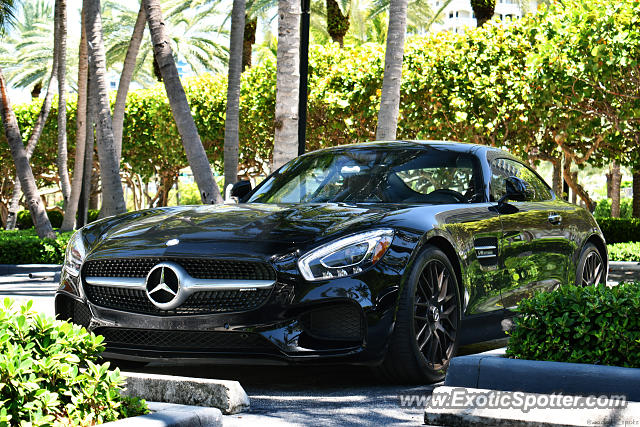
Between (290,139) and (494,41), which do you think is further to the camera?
(494,41)

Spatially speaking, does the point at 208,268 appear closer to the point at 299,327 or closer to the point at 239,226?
the point at 239,226

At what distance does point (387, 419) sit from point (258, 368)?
5.53 ft

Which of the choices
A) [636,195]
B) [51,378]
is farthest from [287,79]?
[636,195]

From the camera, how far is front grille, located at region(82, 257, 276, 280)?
527 centimetres

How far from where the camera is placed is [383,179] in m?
6.62

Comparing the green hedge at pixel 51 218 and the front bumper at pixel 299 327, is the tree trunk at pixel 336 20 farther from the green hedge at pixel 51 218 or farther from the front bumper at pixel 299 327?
the front bumper at pixel 299 327

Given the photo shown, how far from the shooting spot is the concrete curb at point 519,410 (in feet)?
13.8

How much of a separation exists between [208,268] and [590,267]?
4024mm

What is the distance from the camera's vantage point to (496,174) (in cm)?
720

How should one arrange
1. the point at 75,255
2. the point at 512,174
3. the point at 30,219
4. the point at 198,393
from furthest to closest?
the point at 30,219 < the point at 512,174 < the point at 75,255 < the point at 198,393

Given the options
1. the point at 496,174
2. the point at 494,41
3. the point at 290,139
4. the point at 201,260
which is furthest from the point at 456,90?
the point at 201,260

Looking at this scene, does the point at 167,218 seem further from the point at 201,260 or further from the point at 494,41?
the point at 494,41

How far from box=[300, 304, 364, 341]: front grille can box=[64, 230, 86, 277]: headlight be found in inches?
61.4

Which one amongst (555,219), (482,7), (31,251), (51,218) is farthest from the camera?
(51,218)
